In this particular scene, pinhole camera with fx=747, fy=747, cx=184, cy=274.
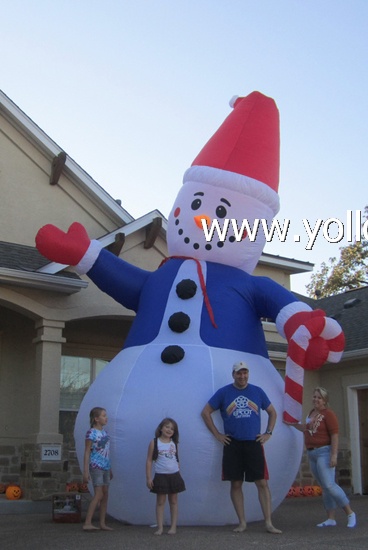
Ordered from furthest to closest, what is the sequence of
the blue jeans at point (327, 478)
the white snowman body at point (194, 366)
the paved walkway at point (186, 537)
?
the blue jeans at point (327, 478), the white snowman body at point (194, 366), the paved walkway at point (186, 537)

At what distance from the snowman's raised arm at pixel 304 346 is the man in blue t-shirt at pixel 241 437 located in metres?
0.53

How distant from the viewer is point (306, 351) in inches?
265

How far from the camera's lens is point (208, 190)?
299 inches

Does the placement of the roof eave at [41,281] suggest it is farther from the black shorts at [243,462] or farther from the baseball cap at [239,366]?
the black shorts at [243,462]

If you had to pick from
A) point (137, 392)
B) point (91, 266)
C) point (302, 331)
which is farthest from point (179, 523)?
point (91, 266)

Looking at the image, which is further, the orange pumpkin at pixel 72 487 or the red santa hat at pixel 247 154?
the orange pumpkin at pixel 72 487

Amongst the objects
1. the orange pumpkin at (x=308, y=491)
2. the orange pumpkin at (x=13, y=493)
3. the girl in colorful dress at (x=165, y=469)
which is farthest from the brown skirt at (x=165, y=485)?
the orange pumpkin at (x=308, y=491)

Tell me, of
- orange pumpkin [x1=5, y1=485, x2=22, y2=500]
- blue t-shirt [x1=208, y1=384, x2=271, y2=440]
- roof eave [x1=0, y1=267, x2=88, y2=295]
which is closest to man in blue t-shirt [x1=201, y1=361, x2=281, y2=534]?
blue t-shirt [x1=208, y1=384, x2=271, y2=440]

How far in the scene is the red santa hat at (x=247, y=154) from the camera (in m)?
7.62

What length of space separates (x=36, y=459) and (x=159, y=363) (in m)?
3.16

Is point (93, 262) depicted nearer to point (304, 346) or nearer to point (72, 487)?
point (304, 346)

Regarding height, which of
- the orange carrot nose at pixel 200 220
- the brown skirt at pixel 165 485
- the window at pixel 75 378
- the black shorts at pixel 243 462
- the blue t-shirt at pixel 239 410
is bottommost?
the brown skirt at pixel 165 485

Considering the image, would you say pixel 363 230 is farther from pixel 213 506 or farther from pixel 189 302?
pixel 213 506

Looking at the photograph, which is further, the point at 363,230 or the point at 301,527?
the point at 363,230
